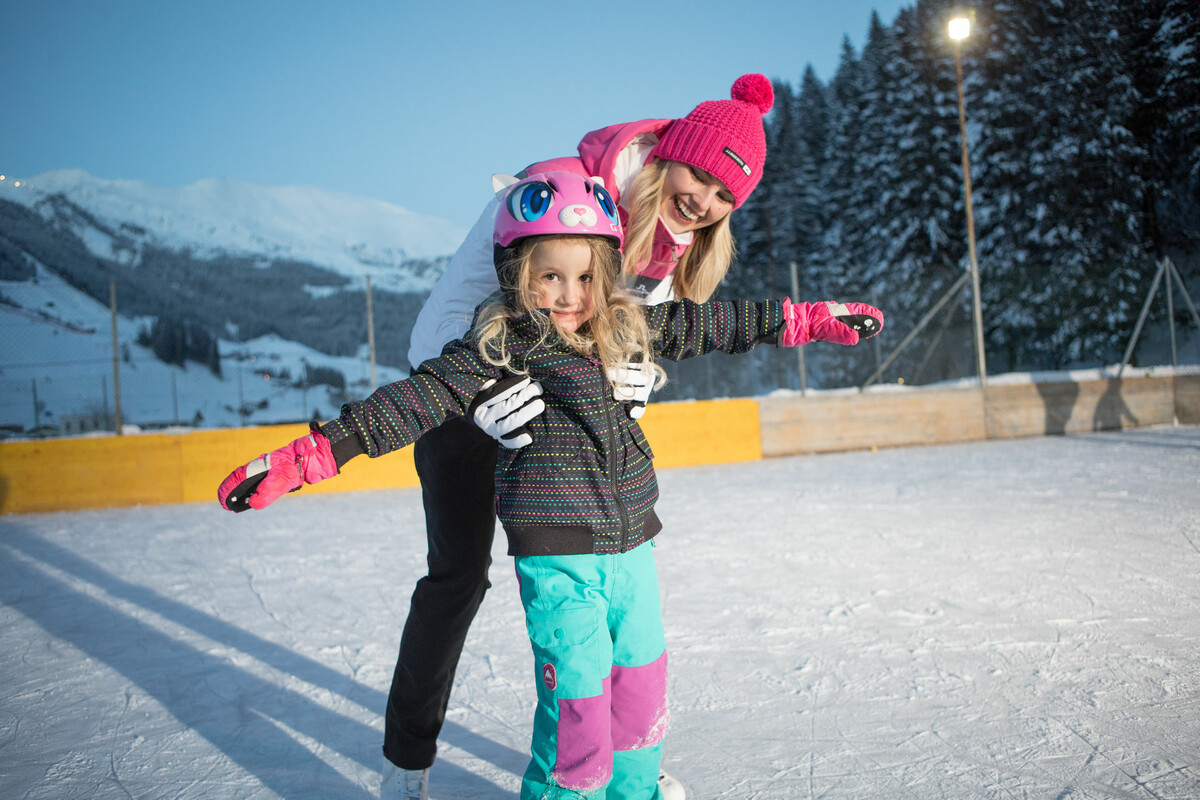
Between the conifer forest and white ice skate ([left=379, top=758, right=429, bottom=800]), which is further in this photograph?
the conifer forest

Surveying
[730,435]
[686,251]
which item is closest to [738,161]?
[686,251]

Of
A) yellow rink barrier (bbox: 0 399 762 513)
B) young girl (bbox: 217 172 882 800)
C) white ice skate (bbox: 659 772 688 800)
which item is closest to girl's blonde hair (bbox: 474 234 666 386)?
young girl (bbox: 217 172 882 800)

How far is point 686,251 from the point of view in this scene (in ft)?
6.06

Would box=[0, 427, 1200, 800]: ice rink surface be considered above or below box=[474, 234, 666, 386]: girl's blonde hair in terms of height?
below

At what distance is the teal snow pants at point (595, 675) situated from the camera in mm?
1288

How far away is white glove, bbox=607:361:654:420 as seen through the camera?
57.1 inches

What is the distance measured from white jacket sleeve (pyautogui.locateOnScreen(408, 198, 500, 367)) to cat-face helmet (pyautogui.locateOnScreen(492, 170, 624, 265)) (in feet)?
0.28

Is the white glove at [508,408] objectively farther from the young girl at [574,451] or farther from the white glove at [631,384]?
the white glove at [631,384]

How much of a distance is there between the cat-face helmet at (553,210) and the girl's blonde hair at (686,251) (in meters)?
0.20

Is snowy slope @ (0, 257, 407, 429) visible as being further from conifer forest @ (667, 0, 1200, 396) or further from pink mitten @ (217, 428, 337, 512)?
pink mitten @ (217, 428, 337, 512)

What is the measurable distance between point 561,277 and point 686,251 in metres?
0.51

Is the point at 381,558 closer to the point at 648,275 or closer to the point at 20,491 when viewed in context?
the point at 648,275

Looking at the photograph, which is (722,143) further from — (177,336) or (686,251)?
(177,336)

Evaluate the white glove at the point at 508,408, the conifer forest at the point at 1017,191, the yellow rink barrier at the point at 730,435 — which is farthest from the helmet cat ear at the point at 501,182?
the conifer forest at the point at 1017,191
